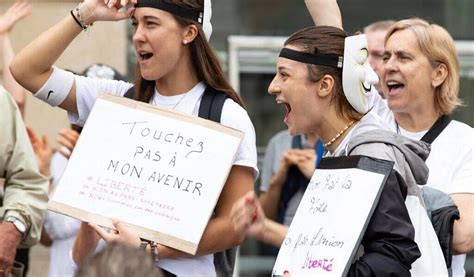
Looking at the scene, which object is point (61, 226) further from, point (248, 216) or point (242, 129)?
point (248, 216)

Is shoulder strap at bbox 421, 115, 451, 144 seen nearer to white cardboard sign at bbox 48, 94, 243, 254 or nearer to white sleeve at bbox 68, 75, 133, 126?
white cardboard sign at bbox 48, 94, 243, 254

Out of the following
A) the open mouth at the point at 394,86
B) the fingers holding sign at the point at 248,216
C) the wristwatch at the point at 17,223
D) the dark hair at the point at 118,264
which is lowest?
the wristwatch at the point at 17,223

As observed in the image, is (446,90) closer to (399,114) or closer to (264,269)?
(399,114)

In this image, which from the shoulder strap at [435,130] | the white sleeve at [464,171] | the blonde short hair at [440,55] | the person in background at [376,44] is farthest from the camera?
the person in background at [376,44]

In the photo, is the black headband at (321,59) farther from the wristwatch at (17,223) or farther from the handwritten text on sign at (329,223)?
the wristwatch at (17,223)

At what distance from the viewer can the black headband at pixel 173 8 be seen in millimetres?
5207

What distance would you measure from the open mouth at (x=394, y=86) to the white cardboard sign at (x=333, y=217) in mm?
1226

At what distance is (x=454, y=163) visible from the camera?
5645mm

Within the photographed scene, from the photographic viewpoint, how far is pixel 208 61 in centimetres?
535

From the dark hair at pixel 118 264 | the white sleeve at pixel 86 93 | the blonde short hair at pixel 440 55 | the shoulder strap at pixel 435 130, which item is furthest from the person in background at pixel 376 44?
the dark hair at pixel 118 264

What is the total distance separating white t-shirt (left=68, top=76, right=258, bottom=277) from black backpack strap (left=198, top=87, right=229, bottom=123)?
0.06ft

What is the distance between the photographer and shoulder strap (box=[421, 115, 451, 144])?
5.84 meters

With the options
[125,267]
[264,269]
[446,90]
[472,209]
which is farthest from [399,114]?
[264,269]

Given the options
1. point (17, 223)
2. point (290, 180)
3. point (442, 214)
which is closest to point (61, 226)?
point (290, 180)
